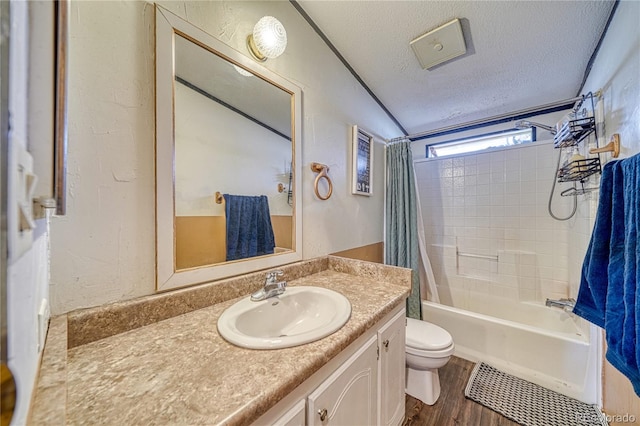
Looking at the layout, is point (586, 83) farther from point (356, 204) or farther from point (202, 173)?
point (202, 173)

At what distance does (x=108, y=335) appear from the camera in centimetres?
69

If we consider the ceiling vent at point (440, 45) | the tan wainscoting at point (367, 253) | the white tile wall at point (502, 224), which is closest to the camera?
the ceiling vent at point (440, 45)

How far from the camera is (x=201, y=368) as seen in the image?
1.84 ft

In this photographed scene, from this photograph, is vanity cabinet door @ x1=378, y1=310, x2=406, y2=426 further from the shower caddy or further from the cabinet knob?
the shower caddy

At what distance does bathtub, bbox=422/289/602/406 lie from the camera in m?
1.38

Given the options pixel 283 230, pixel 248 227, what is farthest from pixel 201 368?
pixel 283 230

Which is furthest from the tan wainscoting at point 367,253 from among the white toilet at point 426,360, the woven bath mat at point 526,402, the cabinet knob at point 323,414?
the woven bath mat at point 526,402

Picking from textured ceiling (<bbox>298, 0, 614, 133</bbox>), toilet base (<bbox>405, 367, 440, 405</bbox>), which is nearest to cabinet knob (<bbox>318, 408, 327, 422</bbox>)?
toilet base (<bbox>405, 367, 440, 405</bbox>)

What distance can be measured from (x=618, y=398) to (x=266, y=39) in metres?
2.39

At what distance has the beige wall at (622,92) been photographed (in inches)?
36.4

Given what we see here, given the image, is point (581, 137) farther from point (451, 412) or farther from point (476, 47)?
point (451, 412)

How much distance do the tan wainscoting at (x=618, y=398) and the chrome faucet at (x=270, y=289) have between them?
1.54 metres

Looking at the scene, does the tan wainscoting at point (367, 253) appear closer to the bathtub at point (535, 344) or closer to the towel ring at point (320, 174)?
the towel ring at point (320, 174)

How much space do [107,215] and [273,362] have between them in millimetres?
666
